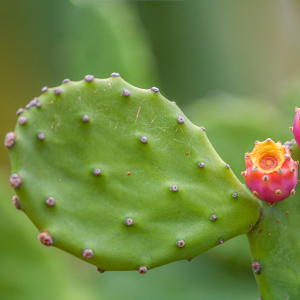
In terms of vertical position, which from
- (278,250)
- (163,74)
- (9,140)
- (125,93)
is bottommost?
(278,250)

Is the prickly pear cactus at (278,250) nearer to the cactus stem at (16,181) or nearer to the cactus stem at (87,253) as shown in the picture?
the cactus stem at (87,253)

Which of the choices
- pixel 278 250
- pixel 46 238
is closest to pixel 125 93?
pixel 46 238

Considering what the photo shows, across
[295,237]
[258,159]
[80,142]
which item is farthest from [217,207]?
[80,142]

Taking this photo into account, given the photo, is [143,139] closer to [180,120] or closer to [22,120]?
[180,120]

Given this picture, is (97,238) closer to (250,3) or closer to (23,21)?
(23,21)

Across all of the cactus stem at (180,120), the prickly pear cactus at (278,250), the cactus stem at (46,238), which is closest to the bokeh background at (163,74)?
the prickly pear cactus at (278,250)

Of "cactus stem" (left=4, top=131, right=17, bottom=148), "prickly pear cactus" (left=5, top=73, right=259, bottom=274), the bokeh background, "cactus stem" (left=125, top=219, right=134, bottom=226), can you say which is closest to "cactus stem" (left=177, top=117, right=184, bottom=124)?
"prickly pear cactus" (left=5, top=73, right=259, bottom=274)
